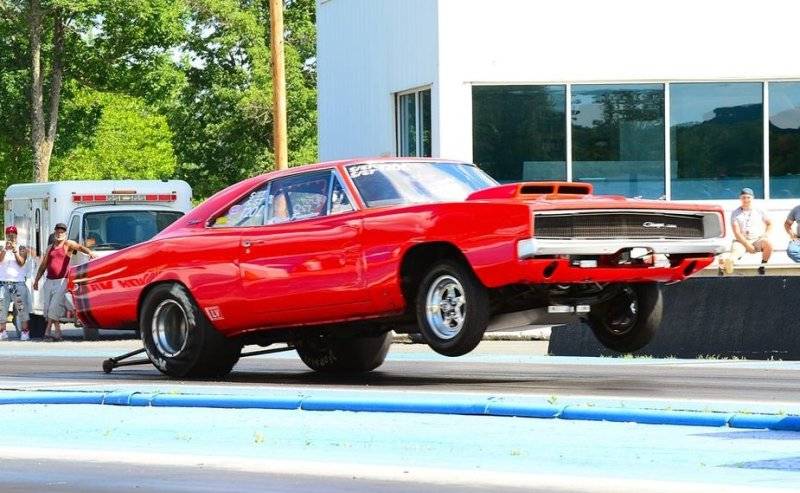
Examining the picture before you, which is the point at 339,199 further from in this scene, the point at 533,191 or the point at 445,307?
the point at 533,191

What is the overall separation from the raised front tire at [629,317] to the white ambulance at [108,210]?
14.0m

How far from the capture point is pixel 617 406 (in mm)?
10281

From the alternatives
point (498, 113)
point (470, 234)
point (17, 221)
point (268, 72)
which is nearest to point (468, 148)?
point (498, 113)

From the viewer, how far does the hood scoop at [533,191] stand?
39.4ft

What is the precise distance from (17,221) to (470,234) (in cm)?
1863

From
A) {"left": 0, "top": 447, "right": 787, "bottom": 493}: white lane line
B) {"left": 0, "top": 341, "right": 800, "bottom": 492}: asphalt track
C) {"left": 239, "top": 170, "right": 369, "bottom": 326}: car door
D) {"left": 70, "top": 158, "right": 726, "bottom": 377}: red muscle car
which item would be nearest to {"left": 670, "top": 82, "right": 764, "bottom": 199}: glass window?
{"left": 0, "top": 341, "right": 800, "bottom": 492}: asphalt track

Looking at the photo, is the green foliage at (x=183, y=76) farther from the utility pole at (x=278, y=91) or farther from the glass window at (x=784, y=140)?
the glass window at (x=784, y=140)

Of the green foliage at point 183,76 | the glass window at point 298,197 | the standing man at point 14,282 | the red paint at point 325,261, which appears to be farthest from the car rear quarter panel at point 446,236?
the green foliage at point 183,76

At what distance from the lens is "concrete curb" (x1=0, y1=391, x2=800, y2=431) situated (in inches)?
376

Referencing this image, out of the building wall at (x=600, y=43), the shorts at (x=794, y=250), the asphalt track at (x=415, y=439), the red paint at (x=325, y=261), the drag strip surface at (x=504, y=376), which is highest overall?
the building wall at (x=600, y=43)

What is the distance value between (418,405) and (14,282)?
57.5 ft

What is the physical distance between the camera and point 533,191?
12195mm

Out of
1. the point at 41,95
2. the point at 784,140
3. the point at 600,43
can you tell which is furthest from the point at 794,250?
the point at 41,95

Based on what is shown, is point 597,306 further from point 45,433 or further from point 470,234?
point 45,433
